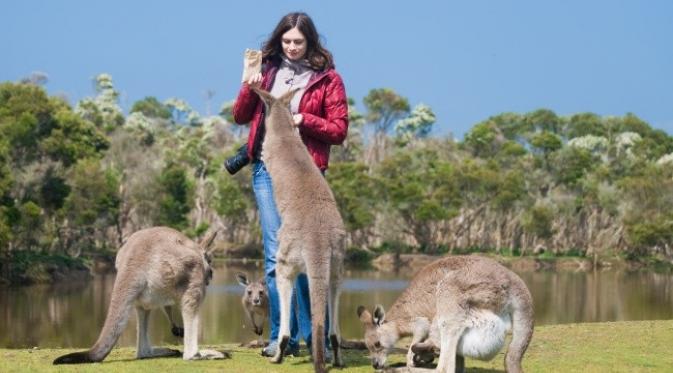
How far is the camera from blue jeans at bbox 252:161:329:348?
8.32 meters

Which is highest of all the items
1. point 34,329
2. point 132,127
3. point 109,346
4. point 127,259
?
point 132,127

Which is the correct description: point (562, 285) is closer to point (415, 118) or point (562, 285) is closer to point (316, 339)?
point (316, 339)

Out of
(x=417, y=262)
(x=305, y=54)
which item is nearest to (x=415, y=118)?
(x=417, y=262)

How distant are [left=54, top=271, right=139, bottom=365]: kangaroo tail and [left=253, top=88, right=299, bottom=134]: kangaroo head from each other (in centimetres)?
170

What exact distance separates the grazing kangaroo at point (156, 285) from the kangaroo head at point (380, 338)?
4.46 ft

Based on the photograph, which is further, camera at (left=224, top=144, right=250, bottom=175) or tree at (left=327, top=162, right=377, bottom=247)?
tree at (left=327, top=162, right=377, bottom=247)

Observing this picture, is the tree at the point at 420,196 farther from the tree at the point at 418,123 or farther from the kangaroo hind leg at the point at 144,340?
the kangaroo hind leg at the point at 144,340

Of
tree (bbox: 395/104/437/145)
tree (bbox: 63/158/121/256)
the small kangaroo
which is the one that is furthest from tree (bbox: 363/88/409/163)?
the small kangaroo

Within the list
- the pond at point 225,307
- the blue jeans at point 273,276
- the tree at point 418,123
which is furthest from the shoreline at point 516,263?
the blue jeans at point 273,276

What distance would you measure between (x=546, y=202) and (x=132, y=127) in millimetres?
30648

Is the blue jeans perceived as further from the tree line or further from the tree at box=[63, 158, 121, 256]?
the tree at box=[63, 158, 121, 256]

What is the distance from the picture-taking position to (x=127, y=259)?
7.69 m

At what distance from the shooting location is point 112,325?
24.5ft

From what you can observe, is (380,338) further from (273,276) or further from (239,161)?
(239,161)
